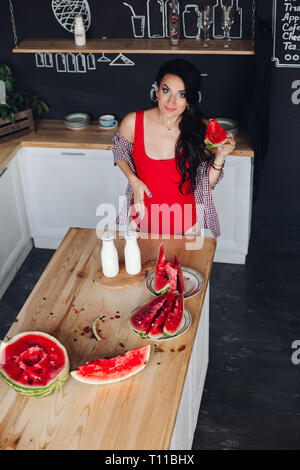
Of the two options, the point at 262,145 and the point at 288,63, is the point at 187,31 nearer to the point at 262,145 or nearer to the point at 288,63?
the point at 288,63

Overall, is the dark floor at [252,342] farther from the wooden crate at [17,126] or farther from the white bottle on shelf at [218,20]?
the white bottle on shelf at [218,20]

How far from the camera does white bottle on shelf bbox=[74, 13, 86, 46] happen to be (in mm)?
4016

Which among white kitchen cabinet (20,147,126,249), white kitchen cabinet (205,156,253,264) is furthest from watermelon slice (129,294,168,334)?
white kitchen cabinet (20,147,126,249)

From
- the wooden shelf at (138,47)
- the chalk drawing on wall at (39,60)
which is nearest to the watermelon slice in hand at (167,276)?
the wooden shelf at (138,47)

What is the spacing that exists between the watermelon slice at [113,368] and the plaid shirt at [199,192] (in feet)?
4.07

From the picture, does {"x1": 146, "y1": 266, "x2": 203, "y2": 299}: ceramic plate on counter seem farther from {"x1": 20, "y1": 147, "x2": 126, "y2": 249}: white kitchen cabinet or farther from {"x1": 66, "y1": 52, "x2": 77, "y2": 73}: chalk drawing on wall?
{"x1": 66, "y1": 52, "x2": 77, "y2": 73}: chalk drawing on wall

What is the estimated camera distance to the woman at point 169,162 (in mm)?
2949

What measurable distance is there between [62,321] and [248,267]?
2.22 m

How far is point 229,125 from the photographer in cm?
420

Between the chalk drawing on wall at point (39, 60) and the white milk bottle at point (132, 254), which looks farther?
the chalk drawing on wall at point (39, 60)

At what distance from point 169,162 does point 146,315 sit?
104 centimetres
